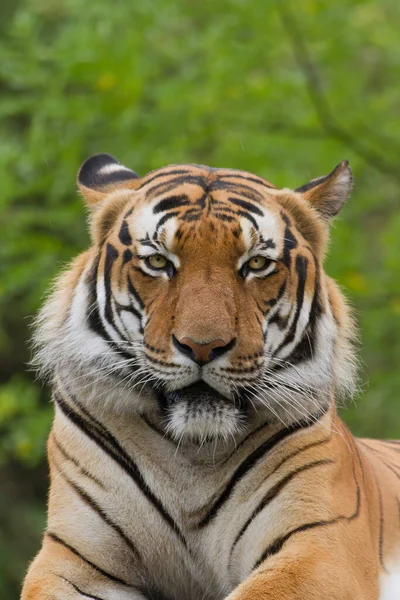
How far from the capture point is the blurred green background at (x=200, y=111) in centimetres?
979

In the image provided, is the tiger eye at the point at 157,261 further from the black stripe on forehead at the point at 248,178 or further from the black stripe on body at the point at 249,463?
the black stripe on body at the point at 249,463

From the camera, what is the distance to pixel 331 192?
4680mm

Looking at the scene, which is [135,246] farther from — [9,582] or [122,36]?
[9,582]

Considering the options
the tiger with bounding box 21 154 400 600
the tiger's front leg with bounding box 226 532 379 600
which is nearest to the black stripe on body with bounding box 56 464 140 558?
the tiger with bounding box 21 154 400 600

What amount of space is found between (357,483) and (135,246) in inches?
54.2

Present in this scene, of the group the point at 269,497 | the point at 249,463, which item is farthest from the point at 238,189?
the point at 269,497

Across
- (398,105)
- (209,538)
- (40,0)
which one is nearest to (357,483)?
(209,538)

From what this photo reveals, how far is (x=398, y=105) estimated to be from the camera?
11.3 meters

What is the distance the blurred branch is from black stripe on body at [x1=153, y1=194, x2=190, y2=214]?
6.05 m

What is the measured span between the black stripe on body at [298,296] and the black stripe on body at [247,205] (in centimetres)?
24

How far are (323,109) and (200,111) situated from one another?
4.19ft

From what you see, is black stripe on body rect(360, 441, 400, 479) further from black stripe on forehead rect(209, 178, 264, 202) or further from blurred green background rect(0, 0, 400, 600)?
blurred green background rect(0, 0, 400, 600)

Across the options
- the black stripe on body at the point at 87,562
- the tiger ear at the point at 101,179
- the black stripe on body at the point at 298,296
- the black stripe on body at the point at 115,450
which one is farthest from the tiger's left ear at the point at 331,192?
the black stripe on body at the point at 87,562

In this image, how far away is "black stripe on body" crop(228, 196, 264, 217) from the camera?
14.3ft
